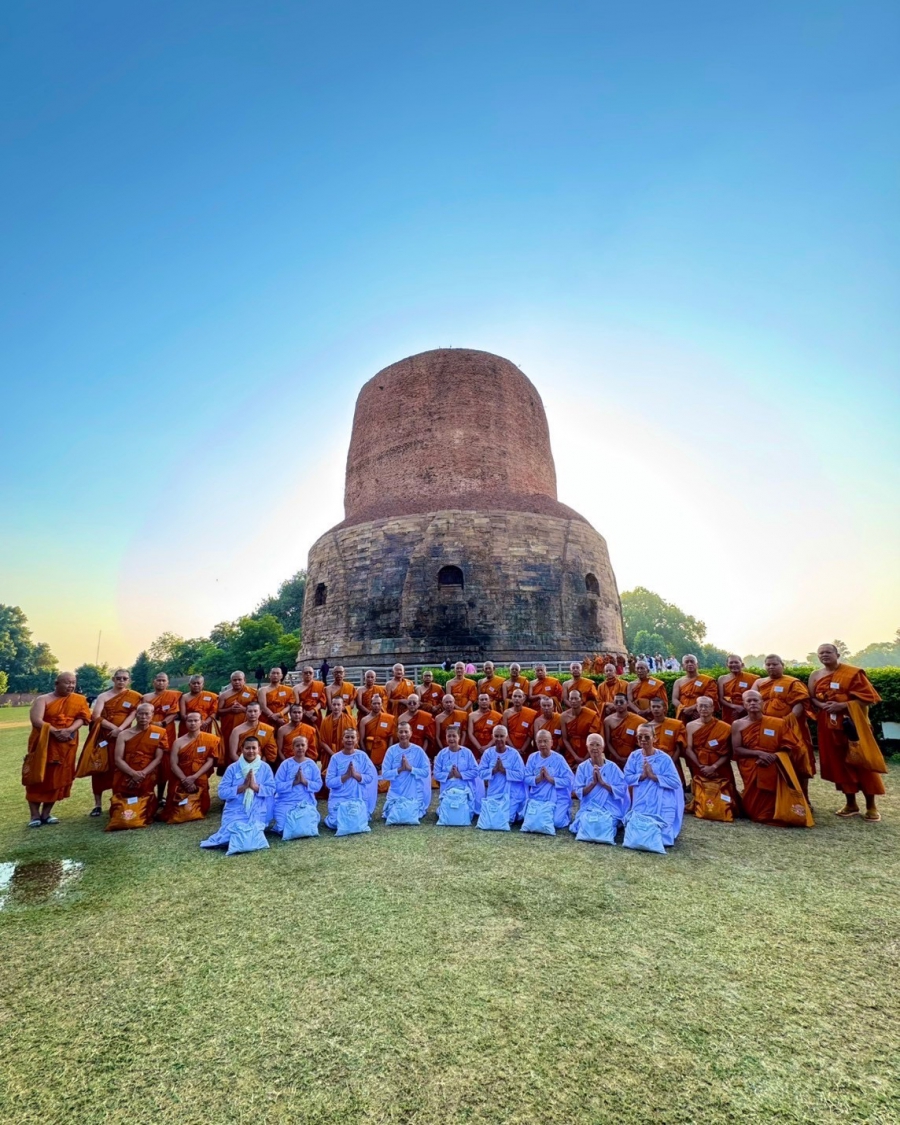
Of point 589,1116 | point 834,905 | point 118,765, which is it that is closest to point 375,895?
point 589,1116

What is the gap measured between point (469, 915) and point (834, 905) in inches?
89.6

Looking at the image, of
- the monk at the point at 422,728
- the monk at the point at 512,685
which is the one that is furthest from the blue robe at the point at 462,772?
the monk at the point at 512,685

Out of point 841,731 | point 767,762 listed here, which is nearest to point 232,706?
point 767,762

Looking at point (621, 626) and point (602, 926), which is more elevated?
point (621, 626)

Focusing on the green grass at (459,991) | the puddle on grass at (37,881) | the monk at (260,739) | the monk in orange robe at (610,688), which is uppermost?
the monk in orange robe at (610,688)

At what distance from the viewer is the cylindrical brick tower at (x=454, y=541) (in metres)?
16.7

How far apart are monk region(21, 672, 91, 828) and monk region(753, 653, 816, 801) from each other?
279 inches

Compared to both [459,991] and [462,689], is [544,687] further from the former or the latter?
[459,991]

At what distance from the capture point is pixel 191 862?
412 centimetres

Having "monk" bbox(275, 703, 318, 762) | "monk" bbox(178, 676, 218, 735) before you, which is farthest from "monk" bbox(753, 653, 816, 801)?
"monk" bbox(178, 676, 218, 735)

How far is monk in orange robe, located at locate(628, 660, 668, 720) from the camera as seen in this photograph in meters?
6.64

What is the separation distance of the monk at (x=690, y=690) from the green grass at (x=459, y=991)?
85.1 inches

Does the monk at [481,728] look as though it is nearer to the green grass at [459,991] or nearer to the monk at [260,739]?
Result: the green grass at [459,991]

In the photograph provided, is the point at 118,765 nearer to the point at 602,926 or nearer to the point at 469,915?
the point at 469,915
